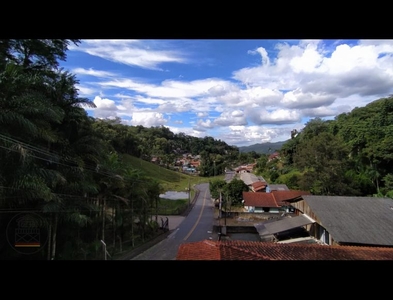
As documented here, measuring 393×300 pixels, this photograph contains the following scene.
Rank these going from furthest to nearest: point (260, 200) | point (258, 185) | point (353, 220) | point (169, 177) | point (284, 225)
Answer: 1. point (169, 177)
2. point (258, 185)
3. point (260, 200)
4. point (284, 225)
5. point (353, 220)

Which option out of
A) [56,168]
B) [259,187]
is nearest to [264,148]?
[259,187]

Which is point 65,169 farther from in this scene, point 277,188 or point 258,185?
point 258,185

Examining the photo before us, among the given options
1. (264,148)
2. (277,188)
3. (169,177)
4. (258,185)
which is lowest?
(277,188)

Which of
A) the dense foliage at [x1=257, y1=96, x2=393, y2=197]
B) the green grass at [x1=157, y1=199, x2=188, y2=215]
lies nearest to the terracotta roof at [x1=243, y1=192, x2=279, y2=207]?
the dense foliage at [x1=257, y1=96, x2=393, y2=197]

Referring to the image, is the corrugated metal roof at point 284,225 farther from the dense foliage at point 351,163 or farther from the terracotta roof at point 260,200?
the terracotta roof at point 260,200

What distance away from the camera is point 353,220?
24.1 feet

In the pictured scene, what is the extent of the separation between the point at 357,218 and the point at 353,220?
17cm

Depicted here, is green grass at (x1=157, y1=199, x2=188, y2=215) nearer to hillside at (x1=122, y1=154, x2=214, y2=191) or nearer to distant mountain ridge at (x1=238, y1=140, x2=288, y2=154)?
hillside at (x1=122, y1=154, x2=214, y2=191)

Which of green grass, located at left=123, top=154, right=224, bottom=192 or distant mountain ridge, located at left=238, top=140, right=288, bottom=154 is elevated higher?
distant mountain ridge, located at left=238, top=140, right=288, bottom=154

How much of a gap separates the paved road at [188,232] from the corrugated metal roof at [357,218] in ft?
14.8

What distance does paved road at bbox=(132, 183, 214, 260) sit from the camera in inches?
372
